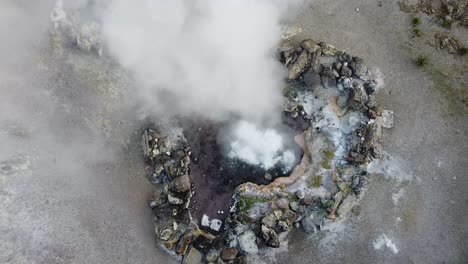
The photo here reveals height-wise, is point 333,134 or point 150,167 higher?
point 333,134

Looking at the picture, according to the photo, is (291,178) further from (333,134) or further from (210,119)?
(210,119)

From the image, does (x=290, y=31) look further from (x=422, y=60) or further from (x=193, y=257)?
(x=193, y=257)

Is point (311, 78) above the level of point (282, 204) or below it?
above

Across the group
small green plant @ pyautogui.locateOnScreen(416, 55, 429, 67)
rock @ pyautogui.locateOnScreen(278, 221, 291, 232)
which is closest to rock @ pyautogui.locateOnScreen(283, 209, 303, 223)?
rock @ pyautogui.locateOnScreen(278, 221, 291, 232)

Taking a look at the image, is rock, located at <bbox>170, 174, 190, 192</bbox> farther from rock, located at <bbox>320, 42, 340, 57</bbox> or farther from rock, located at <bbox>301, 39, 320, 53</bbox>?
rock, located at <bbox>320, 42, 340, 57</bbox>

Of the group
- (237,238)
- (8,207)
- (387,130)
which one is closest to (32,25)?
(8,207)

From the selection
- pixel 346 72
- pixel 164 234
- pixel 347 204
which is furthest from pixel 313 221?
pixel 346 72
